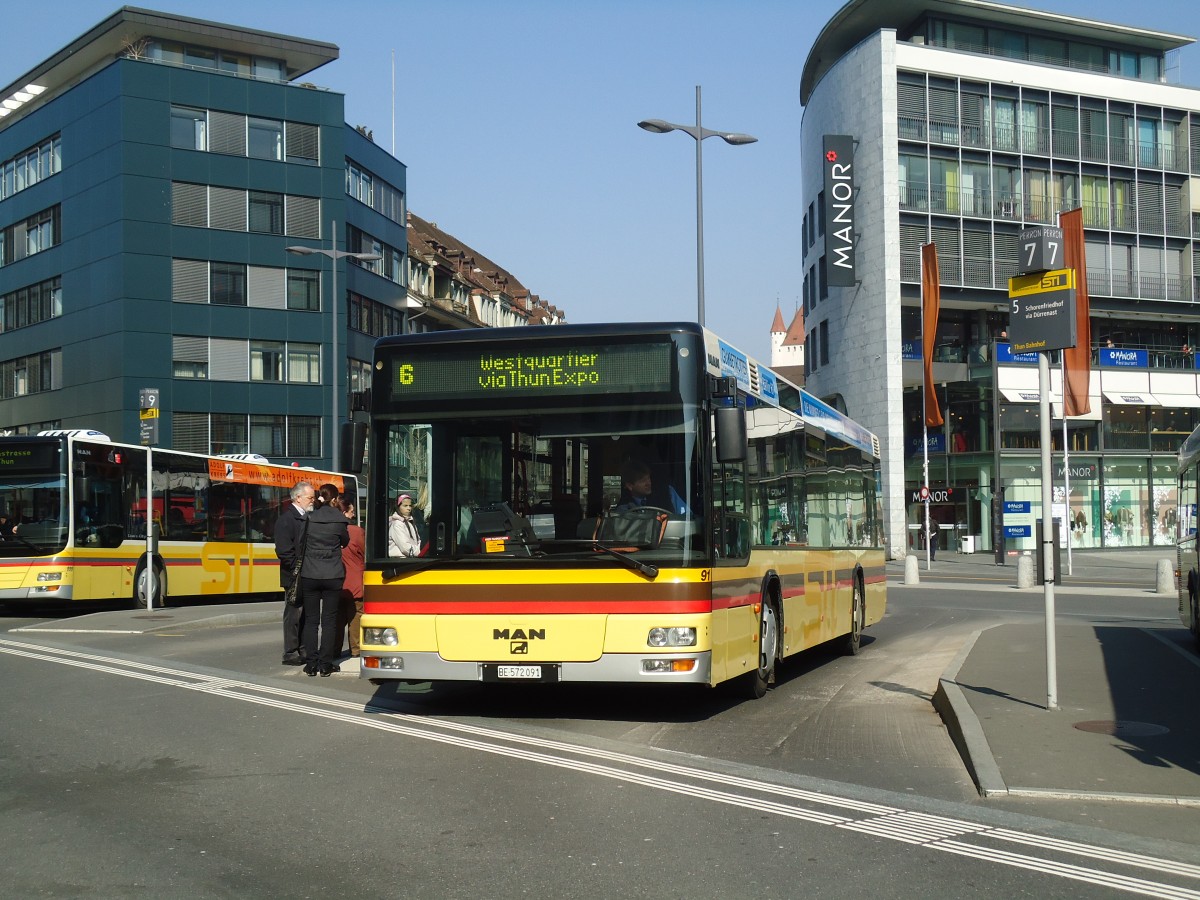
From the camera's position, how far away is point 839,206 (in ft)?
184

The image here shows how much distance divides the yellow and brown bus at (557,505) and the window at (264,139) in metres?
47.0

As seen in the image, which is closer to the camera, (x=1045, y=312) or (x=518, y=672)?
(x=518, y=672)

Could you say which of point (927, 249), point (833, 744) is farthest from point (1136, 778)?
point (927, 249)

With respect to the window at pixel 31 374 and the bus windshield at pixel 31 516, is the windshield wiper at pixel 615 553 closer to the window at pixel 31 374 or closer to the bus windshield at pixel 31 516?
the bus windshield at pixel 31 516

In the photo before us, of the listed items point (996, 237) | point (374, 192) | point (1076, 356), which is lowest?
point (1076, 356)

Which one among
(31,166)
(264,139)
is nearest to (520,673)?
(264,139)

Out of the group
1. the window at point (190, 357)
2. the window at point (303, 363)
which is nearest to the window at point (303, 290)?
the window at point (303, 363)

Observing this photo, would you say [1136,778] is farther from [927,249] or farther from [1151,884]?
[927,249]

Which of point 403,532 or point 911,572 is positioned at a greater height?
point 403,532

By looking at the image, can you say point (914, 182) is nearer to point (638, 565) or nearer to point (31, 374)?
point (31, 374)

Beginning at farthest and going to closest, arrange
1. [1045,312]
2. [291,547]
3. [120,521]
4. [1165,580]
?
[1165,580] < [120,521] < [291,547] < [1045,312]

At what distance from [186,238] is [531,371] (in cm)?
4625

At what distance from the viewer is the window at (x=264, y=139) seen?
54.5 m

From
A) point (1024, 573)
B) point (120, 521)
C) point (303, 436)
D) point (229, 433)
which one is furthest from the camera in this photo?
point (303, 436)
